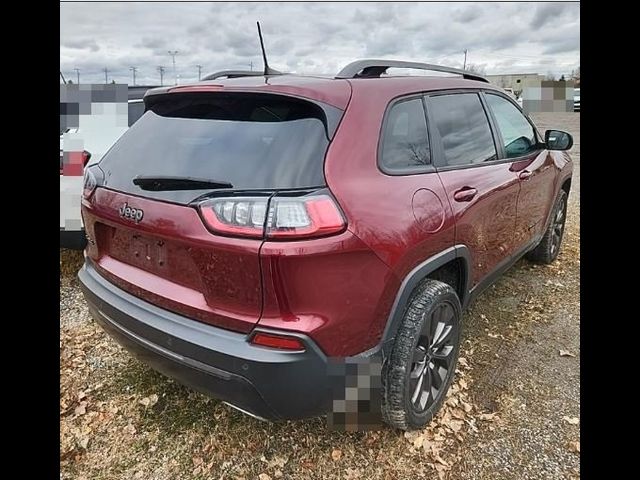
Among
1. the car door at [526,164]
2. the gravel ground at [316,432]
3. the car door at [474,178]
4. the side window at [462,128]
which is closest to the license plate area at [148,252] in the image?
the gravel ground at [316,432]

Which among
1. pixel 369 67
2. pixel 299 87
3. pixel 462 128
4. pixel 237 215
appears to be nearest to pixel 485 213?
pixel 462 128

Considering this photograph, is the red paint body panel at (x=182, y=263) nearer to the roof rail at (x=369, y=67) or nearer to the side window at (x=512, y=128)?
the roof rail at (x=369, y=67)

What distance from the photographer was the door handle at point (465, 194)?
8.20 ft

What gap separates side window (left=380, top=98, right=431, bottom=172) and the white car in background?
7.91ft

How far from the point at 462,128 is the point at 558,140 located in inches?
60.9

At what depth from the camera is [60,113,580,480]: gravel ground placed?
2287 millimetres

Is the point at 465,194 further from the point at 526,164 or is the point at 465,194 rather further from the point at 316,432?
the point at 316,432

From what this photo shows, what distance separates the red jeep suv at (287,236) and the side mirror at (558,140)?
1682 millimetres

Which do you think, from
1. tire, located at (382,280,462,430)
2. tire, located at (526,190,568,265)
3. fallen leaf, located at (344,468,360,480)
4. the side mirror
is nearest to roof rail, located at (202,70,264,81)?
tire, located at (382,280,462,430)

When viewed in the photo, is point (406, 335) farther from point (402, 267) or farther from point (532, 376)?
point (532, 376)

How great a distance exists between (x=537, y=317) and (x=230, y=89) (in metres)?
2.97

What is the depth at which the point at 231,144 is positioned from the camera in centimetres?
201

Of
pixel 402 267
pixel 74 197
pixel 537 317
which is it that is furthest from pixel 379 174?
pixel 74 197

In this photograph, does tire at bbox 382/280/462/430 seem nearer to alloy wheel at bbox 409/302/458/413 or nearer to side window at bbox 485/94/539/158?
alloy wheel at bbox 409/302/458/413
